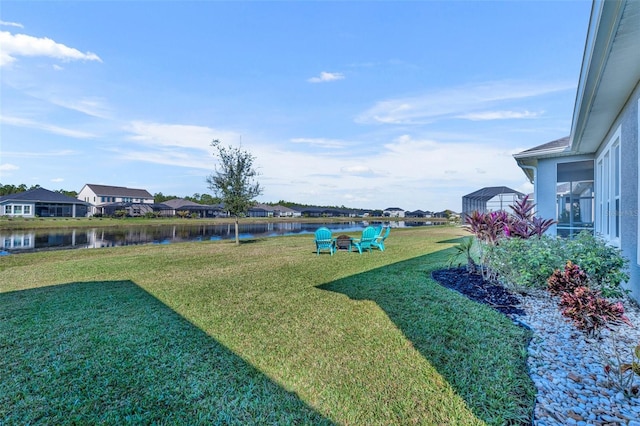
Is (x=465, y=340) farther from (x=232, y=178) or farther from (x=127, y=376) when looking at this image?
(x=232, y=178)

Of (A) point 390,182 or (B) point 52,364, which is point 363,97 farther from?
(A) point 390,182

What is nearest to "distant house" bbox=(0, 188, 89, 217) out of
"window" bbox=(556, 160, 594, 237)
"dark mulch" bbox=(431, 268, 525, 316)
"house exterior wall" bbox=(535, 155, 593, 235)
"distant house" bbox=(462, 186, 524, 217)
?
"distant house" bbox=(462, 186, 524, 217)

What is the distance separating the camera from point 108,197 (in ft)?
211

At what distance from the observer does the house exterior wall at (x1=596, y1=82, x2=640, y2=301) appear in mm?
4441

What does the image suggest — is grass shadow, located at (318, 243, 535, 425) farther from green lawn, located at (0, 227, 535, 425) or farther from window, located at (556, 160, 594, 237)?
window, located at (556, 160, 594, 237)

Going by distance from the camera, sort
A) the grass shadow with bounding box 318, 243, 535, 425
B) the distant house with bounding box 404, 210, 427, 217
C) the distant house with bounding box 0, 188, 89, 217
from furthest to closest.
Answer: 1. the distant house with bounding box 404, 210, 427, 217
2. the distant house with bounding box 0, 188, 89, 217
3. the grass shadow with bounding box 318, 243, 535, 425

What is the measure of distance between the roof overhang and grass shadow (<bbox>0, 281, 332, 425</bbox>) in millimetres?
4568

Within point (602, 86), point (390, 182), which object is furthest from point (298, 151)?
point (602, 86)

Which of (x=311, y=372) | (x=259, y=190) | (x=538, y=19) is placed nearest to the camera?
(x=311, y=372)

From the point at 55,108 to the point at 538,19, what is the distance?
78.9ft

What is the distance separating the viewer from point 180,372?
9.39ft

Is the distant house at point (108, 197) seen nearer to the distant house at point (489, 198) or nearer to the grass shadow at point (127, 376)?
the distant house at point (489, 198)

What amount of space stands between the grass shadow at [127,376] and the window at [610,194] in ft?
23.7

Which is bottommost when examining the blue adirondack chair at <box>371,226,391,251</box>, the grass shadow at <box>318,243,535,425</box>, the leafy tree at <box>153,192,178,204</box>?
the grass shadow at <box>318,243,535,425</box>
